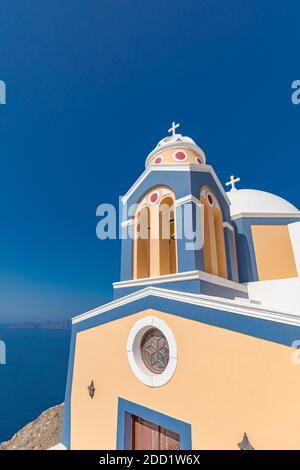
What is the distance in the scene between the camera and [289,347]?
2877mm

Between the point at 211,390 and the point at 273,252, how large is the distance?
6497 millimetres

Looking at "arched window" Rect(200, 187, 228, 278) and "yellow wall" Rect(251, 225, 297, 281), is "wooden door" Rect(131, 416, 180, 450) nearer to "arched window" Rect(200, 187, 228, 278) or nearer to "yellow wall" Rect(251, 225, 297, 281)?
"arched window" Rect(200, 187, 228, 278)

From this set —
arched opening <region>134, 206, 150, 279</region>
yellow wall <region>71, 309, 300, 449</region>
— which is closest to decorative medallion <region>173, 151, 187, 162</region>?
arched opening <region>134, 206, 150, 279</region>

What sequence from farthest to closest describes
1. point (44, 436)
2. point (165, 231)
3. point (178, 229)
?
point (44, 436) < point (165, 231) < point (178, 229)

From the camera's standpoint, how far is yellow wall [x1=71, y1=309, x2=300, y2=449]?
2.88 metres

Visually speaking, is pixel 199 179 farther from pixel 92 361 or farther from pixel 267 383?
pixel 92 361

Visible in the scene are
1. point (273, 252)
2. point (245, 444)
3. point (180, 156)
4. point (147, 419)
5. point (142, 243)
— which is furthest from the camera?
point (273, 252)

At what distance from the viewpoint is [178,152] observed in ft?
24.4

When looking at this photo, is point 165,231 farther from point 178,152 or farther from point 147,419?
point 147,419

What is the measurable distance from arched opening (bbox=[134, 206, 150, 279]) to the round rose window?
2.02m

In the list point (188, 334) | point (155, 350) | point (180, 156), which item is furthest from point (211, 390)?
point (180, 156)

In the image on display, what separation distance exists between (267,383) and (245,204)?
305 inches

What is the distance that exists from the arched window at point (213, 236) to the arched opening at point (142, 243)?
1756mm
